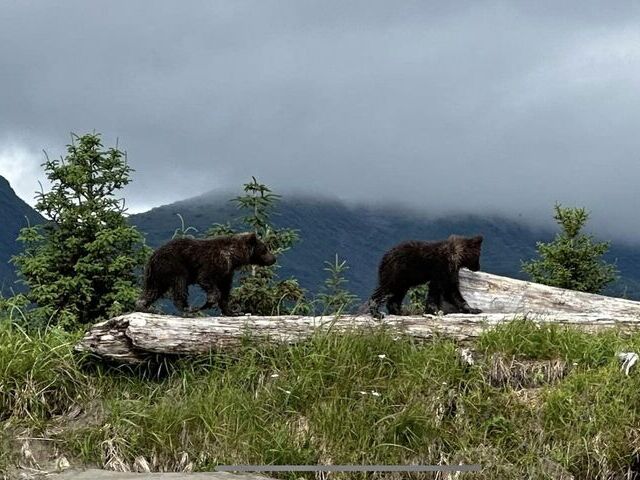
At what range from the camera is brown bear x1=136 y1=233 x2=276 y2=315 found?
907cm

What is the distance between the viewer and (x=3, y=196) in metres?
187

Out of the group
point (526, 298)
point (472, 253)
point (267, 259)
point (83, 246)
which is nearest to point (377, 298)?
point (472, 253)

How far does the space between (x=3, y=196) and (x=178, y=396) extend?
628 ft

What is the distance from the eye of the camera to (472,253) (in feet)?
32.3

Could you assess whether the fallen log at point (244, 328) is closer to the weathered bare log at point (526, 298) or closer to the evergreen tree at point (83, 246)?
the weathered bare log at point (526, 298)

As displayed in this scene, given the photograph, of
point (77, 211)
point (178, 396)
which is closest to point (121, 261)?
point (77, 211)

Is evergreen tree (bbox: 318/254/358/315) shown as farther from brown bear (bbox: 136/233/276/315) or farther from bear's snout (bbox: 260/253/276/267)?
brown bear (bbox: 136/233/276/315)

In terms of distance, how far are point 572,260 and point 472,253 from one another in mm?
8592

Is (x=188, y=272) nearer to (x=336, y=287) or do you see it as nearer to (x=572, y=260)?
(x=336, y=287)

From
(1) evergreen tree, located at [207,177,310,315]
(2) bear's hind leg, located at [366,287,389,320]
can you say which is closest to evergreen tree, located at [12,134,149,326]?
(1) evergreen tree, located at [207,177,310,315]

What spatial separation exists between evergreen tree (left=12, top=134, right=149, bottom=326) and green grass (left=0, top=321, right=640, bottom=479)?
428 centimetres

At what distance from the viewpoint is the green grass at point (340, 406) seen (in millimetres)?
7258

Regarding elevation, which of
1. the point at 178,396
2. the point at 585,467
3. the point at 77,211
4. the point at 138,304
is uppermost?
the point at 77,211

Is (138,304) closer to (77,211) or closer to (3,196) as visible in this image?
(77,211)
